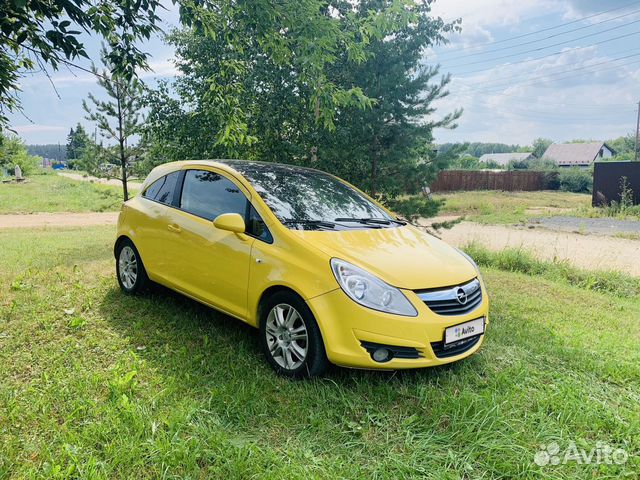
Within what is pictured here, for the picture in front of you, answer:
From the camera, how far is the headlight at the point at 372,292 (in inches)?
116

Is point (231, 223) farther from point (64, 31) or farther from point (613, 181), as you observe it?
point (613, 181)

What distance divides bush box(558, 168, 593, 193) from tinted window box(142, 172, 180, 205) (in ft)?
133

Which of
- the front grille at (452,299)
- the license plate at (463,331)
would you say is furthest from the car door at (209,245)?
the license plate at (463,331)

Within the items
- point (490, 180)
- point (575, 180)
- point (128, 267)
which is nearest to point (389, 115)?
point (128, 267)

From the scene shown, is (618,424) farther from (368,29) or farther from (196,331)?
(368,29)

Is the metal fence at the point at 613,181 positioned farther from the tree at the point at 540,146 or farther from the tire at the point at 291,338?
the tree at the point at 540,146

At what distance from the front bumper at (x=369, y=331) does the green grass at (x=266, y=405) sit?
25 centimetres

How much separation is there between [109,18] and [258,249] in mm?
3485

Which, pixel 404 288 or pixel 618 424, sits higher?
pixel 404 288

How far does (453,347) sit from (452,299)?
1.09 feet

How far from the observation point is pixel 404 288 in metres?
3.00

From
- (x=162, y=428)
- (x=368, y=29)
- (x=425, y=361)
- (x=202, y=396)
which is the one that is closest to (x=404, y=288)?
(x=425, y=361)

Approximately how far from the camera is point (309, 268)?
3.13 metres

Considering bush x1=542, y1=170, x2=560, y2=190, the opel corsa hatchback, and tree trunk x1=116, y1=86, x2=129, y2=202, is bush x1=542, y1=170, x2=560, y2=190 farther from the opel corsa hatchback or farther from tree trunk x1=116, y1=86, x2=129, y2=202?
the opel corsa hatchback
